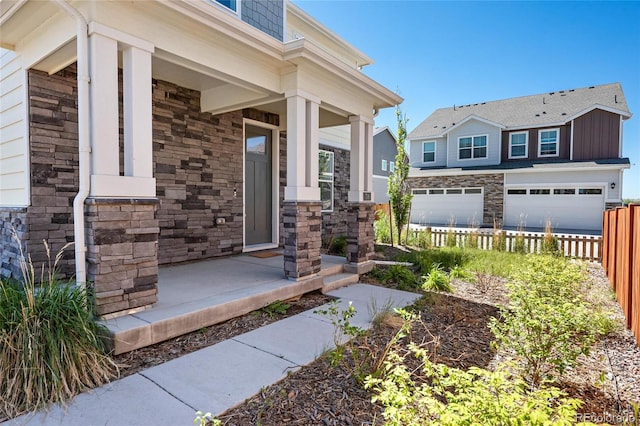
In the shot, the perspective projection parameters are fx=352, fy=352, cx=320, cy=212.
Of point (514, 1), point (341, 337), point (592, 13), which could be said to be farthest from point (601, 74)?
point (341, 337)

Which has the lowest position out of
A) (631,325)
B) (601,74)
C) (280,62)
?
(631,325)

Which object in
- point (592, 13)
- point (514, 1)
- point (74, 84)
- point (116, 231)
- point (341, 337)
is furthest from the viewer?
point (592, 13)

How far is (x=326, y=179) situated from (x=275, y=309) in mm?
5458

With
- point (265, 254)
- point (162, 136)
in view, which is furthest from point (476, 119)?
point (162, 136)

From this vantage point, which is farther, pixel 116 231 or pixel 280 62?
pixel 280 62

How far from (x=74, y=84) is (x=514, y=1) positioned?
9.53 meters

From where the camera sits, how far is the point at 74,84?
4.64 metres

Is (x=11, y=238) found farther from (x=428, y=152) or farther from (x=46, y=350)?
(x=428, y=152)

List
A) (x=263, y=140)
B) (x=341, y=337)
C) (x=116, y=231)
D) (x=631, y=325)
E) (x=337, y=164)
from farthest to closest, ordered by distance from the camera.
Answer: (x=337, y=164)
(x=263, y=140)
(x=631, y=325)
(x=341, y=337)
(x=116, y=231)

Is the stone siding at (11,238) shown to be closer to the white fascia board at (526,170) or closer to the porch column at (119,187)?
the porch column at (119,187)

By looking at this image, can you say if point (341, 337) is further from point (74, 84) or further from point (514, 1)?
point (514, 1)

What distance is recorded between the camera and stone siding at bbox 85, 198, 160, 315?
10.5 feet

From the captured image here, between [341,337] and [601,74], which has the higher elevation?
[601,74]

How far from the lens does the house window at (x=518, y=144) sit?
18.0 meters
